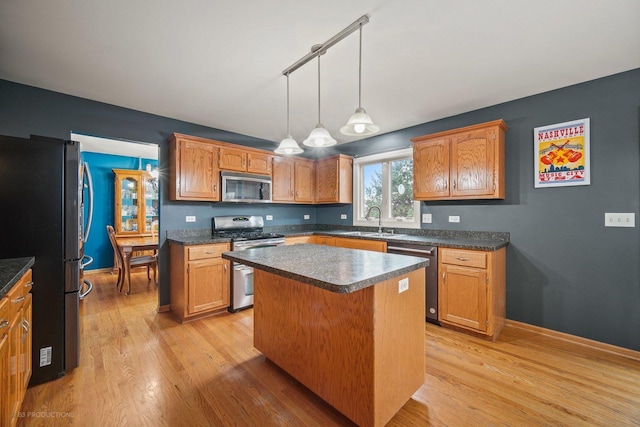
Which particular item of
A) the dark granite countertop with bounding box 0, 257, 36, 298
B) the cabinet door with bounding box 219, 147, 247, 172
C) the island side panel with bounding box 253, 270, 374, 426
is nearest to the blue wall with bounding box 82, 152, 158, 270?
the cabinet door with bounding box 219, 147, 247, 172

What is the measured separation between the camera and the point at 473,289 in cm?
270

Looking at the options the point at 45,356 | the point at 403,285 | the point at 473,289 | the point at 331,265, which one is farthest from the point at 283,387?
the point at 473,289

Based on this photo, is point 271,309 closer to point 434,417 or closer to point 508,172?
point 434,417

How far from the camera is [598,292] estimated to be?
2.51 meters

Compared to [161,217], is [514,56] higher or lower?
higher

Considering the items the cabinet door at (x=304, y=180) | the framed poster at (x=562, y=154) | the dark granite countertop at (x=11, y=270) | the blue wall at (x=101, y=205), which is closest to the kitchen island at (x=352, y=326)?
the dark granite countertop at (x=11, y=270)

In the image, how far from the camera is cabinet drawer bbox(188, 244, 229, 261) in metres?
3.12

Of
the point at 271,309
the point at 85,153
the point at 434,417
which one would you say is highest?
the point at 85,153

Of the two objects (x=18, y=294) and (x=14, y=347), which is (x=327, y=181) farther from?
(x=14, y=347)

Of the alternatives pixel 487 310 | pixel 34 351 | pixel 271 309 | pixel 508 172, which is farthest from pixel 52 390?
pixel 508 172

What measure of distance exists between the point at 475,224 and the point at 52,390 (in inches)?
164

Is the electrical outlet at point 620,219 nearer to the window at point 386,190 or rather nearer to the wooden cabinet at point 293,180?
the window at point 386,190

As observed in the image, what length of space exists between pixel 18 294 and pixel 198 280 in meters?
1.67

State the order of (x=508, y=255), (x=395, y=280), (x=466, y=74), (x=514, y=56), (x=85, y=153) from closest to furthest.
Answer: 1. (x=395, y=280)
2. (x=514, y=56)
3. (x=466, y=74)
4. (x=508, y=255)
5. (x=85, y=153)
